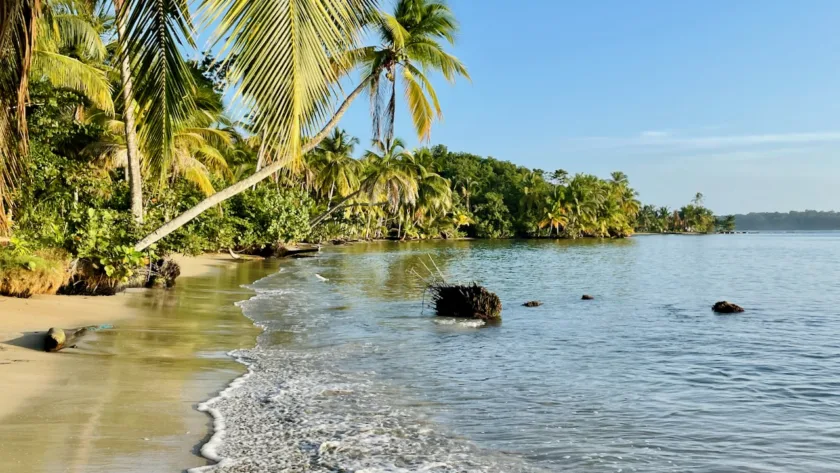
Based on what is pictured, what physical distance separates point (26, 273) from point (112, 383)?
241 inches

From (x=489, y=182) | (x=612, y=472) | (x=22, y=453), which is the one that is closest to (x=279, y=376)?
(x=22, y=453)

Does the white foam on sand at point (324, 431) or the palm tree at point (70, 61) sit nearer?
the white foam on sand at point (324, 431)

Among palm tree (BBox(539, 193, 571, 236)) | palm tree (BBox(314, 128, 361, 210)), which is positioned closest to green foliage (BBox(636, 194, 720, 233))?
palm tree (BBox(539, 193, 571, 236))

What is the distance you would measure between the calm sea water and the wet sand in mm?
475

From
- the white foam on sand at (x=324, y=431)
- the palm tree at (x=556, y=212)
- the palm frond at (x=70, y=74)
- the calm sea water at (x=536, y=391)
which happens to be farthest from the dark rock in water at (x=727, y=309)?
the palm tree at (x=556, y=212)

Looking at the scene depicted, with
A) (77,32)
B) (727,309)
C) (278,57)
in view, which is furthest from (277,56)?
(77,32)

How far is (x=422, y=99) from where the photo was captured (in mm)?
17656

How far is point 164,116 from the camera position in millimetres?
6484

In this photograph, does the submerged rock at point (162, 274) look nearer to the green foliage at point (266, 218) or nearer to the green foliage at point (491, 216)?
the green foliage at point (266, 218)

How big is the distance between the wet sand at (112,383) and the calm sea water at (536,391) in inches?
18.7

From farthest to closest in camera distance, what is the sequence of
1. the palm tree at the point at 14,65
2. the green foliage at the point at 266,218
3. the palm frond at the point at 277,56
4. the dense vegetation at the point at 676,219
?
the dense vegetation at the point at 676,219 < the green foliage at the point at 266,218 < the palm tree at the point at 14,65 < the palm frond at the point at 277,56

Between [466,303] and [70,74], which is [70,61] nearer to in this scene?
[70,74]

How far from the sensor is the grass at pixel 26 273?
453 inches

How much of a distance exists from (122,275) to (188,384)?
27.0 ft
